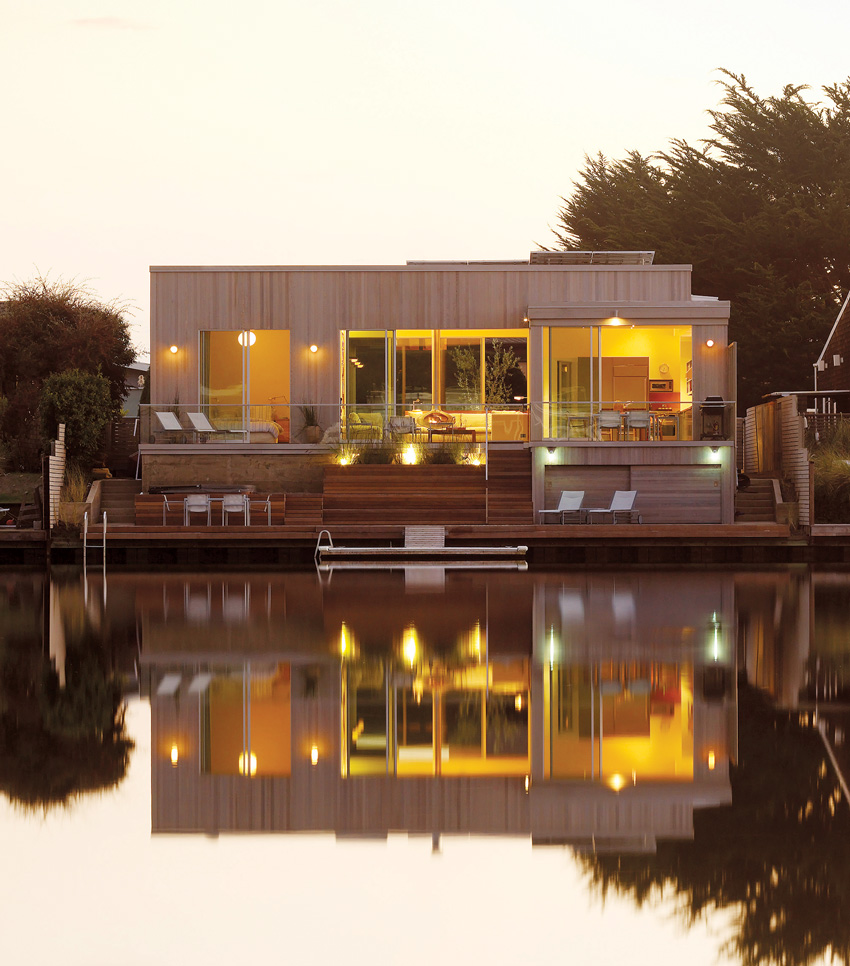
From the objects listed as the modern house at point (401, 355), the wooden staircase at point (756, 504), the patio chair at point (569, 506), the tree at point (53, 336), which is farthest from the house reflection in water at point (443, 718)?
the tree at point (53, 336)

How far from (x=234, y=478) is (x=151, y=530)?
3.50 metres

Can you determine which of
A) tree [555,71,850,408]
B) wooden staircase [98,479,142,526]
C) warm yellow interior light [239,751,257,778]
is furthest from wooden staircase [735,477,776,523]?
warm yellow interior light [239,751,257,778]

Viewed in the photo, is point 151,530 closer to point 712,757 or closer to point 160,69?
point 160,69

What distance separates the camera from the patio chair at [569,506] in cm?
2039

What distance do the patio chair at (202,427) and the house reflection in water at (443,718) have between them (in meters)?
10.9

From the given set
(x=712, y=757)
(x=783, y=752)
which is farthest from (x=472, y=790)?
(x=783, y=752)

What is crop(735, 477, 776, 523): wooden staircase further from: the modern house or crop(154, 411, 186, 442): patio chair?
crop(154, 411, 186, 442): patio chair

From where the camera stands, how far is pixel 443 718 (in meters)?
6.46

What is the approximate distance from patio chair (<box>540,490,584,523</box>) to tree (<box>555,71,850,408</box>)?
578 inches

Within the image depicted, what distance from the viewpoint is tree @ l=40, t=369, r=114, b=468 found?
2297 cm

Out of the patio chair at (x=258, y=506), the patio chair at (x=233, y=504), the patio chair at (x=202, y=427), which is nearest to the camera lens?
the patio chair at (x=233, y=504)

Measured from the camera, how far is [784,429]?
2236cm

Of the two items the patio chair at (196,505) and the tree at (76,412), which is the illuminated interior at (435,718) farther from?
the tree at (76,412)

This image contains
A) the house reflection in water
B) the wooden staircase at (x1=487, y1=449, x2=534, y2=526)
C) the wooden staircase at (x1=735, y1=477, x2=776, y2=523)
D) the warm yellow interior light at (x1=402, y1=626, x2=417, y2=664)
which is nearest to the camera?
the house reflection in water
